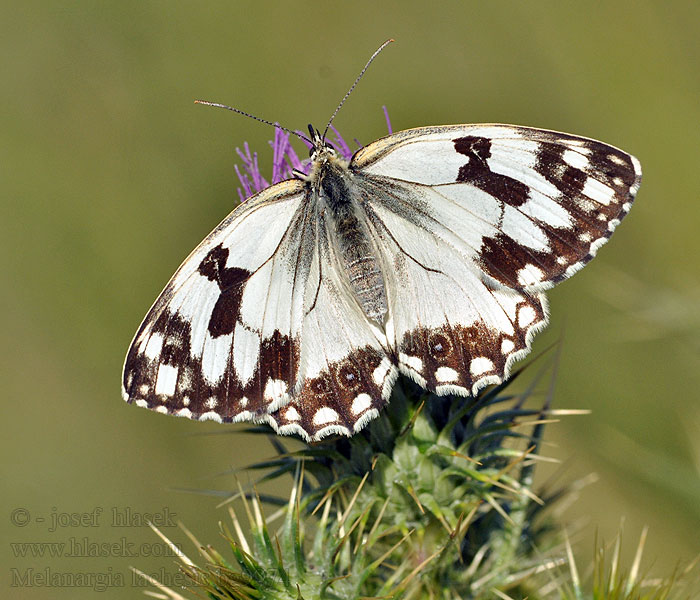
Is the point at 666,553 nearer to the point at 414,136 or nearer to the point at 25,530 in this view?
the point at 414,136

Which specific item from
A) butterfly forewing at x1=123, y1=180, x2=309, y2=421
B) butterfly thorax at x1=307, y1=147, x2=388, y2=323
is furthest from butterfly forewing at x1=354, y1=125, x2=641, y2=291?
butterfly forewing at x1=123, y1=180, x2=309, y2=421

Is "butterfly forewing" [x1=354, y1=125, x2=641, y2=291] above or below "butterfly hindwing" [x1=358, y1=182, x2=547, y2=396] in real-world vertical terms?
above

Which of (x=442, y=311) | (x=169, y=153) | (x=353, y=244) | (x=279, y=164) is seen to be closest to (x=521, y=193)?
(x=442, y=311)

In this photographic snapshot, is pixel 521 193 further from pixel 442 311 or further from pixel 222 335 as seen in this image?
pixel 222 335

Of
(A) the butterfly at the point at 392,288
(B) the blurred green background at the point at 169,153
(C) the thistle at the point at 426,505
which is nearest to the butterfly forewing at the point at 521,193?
(A) the butterfly at the point at 392,288

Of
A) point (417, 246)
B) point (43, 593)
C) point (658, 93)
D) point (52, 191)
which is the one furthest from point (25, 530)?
point (658, 93)

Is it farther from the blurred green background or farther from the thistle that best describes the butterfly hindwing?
the blurred green background

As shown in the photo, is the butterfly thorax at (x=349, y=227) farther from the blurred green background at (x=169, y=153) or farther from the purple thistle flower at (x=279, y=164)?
the blurred green background at (x=169, y=153)
